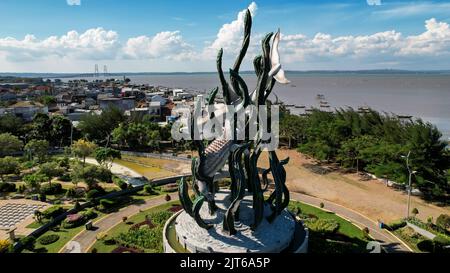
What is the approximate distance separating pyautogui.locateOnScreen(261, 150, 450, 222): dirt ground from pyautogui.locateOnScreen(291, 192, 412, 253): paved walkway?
3.89 feet

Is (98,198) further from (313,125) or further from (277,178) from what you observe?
(313,125)

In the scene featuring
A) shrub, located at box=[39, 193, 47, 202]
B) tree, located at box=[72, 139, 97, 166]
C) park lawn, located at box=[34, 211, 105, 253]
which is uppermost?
tree, located at box=[72, 139, 97, 166]

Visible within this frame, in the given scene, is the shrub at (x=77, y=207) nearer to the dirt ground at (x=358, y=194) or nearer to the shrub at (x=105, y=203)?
the shrub at (x=105, y=203)

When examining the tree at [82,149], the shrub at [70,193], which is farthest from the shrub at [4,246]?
the tree at [82,149]

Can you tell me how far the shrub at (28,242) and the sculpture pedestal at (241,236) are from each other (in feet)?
40.7

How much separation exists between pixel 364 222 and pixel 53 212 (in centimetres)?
3277

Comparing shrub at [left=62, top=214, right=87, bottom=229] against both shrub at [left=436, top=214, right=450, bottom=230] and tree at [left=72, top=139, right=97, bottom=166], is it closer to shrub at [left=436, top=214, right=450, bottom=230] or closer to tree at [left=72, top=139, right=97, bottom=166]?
tree at [left=72, top=139, right=97, bottom=166]

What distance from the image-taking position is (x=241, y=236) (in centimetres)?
2647

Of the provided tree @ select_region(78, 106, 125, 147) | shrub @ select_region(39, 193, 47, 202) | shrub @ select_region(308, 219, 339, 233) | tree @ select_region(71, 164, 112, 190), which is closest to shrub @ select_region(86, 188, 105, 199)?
tree @ select_region(71, 164, 112, 190)

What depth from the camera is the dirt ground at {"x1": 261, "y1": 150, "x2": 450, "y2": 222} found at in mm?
37881

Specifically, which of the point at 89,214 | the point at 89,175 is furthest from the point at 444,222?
the point at 89,175
